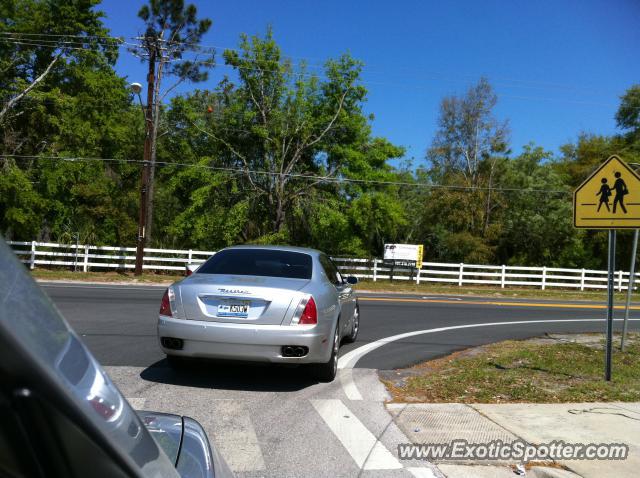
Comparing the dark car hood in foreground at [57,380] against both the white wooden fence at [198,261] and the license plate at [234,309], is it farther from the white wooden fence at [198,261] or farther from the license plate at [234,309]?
the white wooden fence at [198,261]

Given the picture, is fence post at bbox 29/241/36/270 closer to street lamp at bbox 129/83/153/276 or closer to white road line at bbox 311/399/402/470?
street lamp at bbox 129/83/153/276

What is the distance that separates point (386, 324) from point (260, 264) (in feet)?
19.6

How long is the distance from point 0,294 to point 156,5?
3668 centimetres

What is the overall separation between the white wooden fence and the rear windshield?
20.6m

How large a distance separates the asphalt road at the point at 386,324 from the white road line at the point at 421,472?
3.72 metres

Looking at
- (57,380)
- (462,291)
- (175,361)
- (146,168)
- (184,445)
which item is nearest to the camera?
(57,380)

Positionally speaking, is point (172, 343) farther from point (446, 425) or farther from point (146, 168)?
point (146, 168)

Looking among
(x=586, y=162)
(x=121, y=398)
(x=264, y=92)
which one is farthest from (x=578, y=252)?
(x=121, y=398)

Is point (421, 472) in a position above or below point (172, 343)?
below

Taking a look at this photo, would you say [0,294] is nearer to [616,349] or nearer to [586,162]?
[616,349]

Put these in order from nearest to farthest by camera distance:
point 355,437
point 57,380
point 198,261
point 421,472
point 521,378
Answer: point 57,380
point 421,472
point 355,437
point 521,378
point 198,261

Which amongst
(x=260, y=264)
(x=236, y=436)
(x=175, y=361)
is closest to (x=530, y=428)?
(x=236, y=436)

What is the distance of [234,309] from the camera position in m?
6.04

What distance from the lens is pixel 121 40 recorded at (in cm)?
2839
